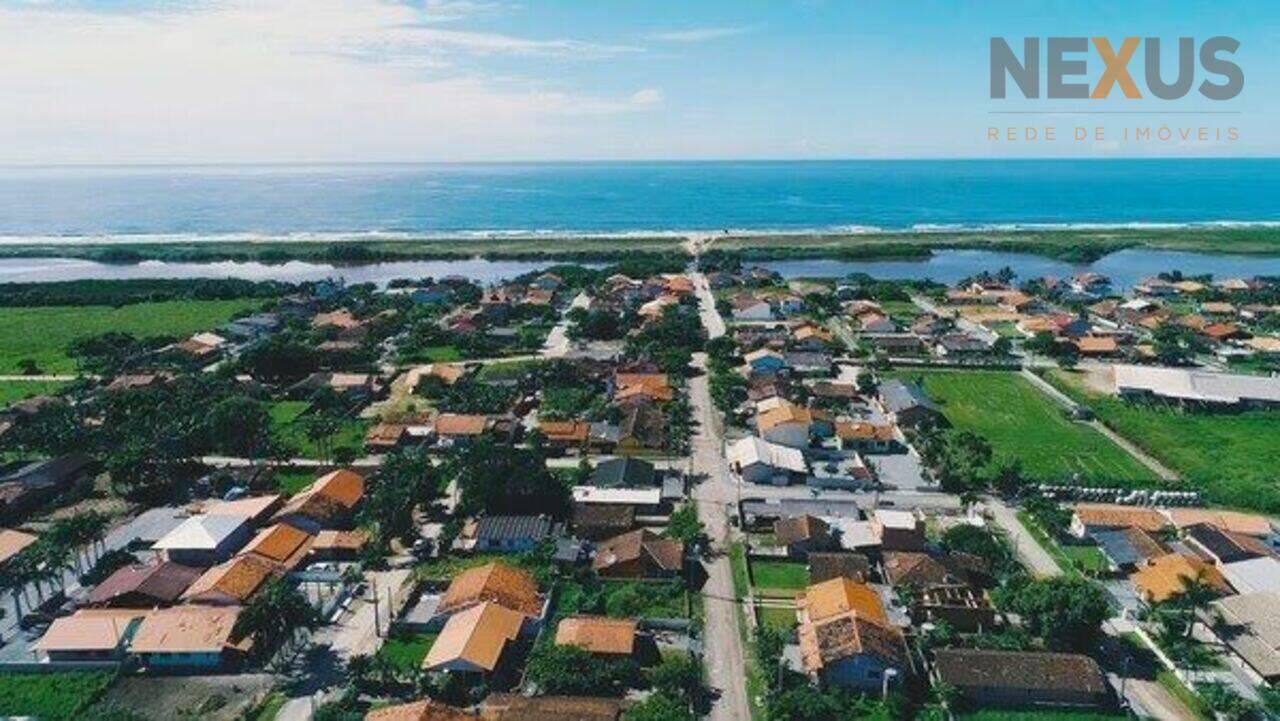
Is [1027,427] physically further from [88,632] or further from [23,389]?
[23,389]

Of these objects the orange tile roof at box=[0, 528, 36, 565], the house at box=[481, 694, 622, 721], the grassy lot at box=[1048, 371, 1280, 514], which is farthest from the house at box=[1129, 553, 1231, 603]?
the orange tile roof at box=[0, 528, 36, 565]

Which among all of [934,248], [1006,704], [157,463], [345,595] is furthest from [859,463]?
[934,248]

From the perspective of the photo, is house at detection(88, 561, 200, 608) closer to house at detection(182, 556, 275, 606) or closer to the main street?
house at detection(182, 556, 275, 606)

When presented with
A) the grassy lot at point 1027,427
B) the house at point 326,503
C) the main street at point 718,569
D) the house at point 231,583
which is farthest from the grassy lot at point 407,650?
the grassy lot at point 1027,427

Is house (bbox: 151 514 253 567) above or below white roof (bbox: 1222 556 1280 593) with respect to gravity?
above

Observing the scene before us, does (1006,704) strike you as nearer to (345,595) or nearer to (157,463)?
(345,595)

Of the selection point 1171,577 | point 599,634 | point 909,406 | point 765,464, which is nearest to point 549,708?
point 599,634

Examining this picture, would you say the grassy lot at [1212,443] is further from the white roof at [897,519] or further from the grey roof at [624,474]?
the grey roof at [624,474]
